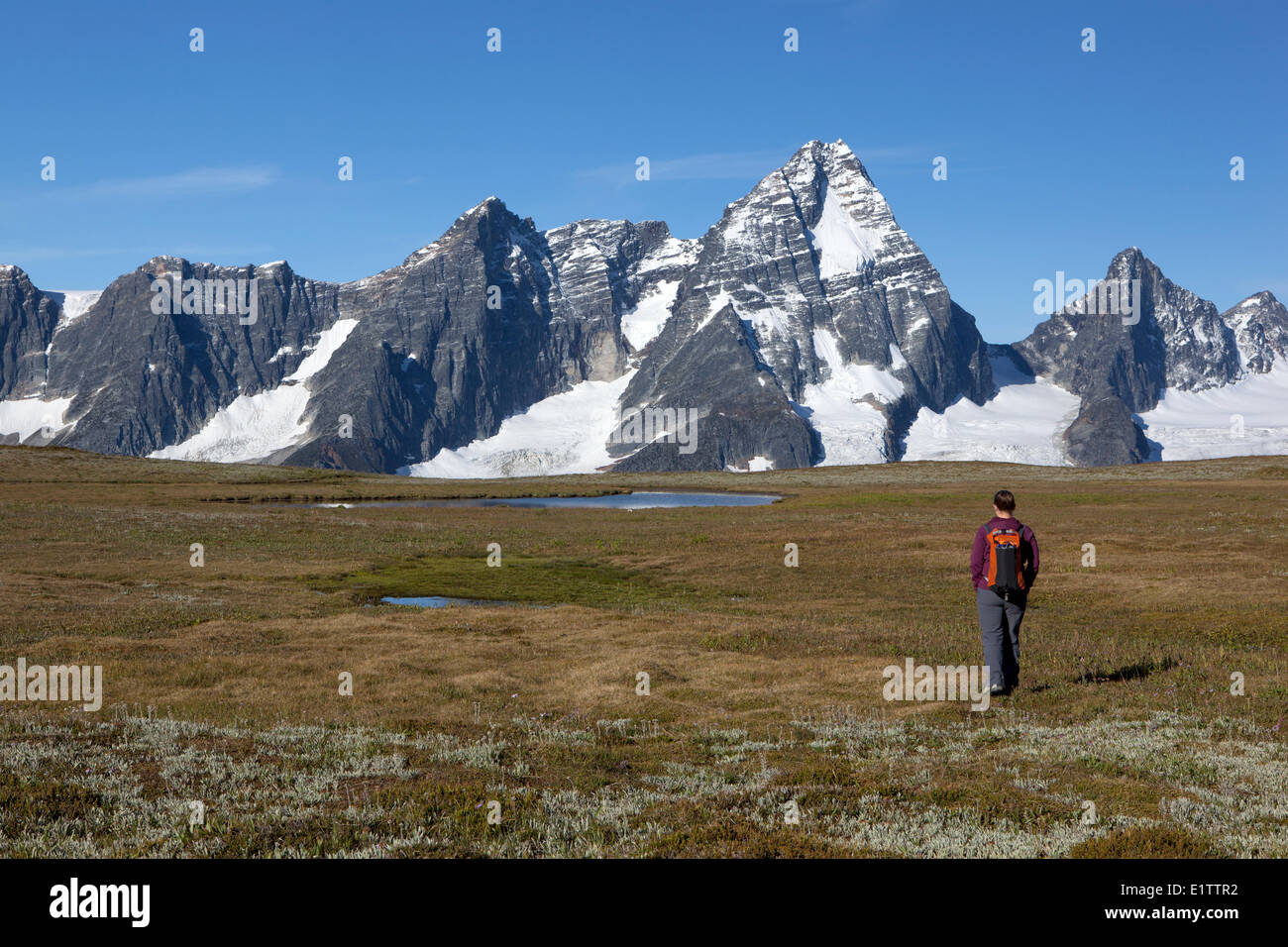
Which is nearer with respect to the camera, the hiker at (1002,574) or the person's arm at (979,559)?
the hiker at (1002,574)

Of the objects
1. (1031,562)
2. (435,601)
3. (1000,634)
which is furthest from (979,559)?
(435,601)

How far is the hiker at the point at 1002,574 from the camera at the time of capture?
20.0 meters

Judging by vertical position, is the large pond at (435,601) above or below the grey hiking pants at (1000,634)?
below

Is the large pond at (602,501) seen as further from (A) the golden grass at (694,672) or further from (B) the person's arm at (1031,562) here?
(B) the person's arm at (1031,562)

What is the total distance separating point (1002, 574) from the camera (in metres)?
20.0

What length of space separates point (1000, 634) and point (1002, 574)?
5.70 ft

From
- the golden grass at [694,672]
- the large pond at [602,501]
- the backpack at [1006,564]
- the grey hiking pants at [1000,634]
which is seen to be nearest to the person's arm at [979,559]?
the backpack at [1006,564]

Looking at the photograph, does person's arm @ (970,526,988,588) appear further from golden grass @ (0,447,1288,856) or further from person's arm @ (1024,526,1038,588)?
golden grass @ (0,447,1288,856)

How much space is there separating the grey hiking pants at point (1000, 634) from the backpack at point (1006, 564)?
1.18 ft

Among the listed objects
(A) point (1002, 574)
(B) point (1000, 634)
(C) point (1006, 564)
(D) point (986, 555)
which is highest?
(D) point (986, 555)

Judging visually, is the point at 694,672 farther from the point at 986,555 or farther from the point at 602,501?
the point at 602,501

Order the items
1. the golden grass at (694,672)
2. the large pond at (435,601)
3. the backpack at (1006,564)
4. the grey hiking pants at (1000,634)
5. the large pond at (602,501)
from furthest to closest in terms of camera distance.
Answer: the large pond at (602,501), the large pond at (435,601), the grey hiking pants at (1000,634), the backpack at (1006,564), the golden grass at (694,672)

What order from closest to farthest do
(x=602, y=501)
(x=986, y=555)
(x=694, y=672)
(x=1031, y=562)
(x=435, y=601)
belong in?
(x=1031, y=562) → (x=986, y=555) → (x=694, y=672) → (x=435, y=601) → (x=602, y=501)
